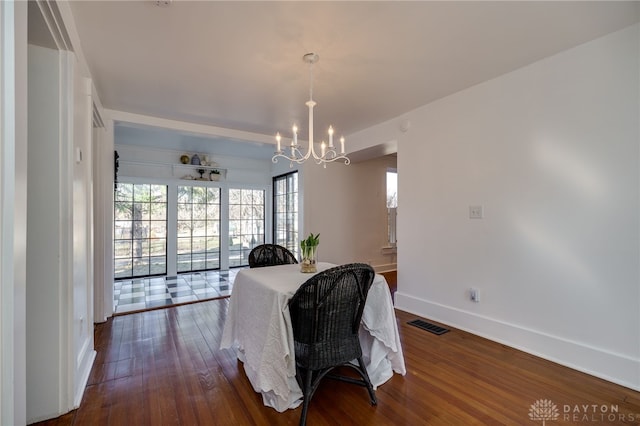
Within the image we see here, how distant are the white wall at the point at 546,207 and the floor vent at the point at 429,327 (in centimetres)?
16

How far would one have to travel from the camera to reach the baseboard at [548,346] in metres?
2.03

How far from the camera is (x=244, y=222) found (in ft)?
21.8

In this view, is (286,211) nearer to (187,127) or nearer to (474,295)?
(187,127)

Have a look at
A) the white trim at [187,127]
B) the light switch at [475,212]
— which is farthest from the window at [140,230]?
the light switch at [475,212]

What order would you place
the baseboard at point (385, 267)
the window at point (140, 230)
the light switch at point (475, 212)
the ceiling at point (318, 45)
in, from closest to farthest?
1. the ceiling at point (318, 45)
2. the light switch at point (475, 212)
3. the window at point (140, 230)
4. the baseboard at point (385, 267)

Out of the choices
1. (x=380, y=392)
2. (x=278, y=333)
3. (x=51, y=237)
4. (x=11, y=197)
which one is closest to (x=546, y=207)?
(x=380, y=392)

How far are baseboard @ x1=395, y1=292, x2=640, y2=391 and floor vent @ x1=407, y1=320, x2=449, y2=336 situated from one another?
14 centimetres

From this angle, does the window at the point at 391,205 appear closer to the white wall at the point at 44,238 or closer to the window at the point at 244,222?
the window at the point at 244,222

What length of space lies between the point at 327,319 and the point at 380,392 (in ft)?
2.26

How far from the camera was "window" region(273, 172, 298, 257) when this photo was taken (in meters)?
5.83

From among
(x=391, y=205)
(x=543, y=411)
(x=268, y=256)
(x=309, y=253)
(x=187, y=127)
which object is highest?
(x=187, y=127)

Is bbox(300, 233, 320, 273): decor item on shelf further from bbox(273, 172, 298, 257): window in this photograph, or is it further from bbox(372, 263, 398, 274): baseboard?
bbox(372, 263, 398, 274): baseboard

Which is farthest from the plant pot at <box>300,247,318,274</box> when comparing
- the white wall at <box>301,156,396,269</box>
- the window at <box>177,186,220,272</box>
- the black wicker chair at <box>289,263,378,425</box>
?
the window at <box>177,186,220,272</box>

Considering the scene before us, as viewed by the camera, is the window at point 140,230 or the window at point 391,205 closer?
the window at point 140,230
